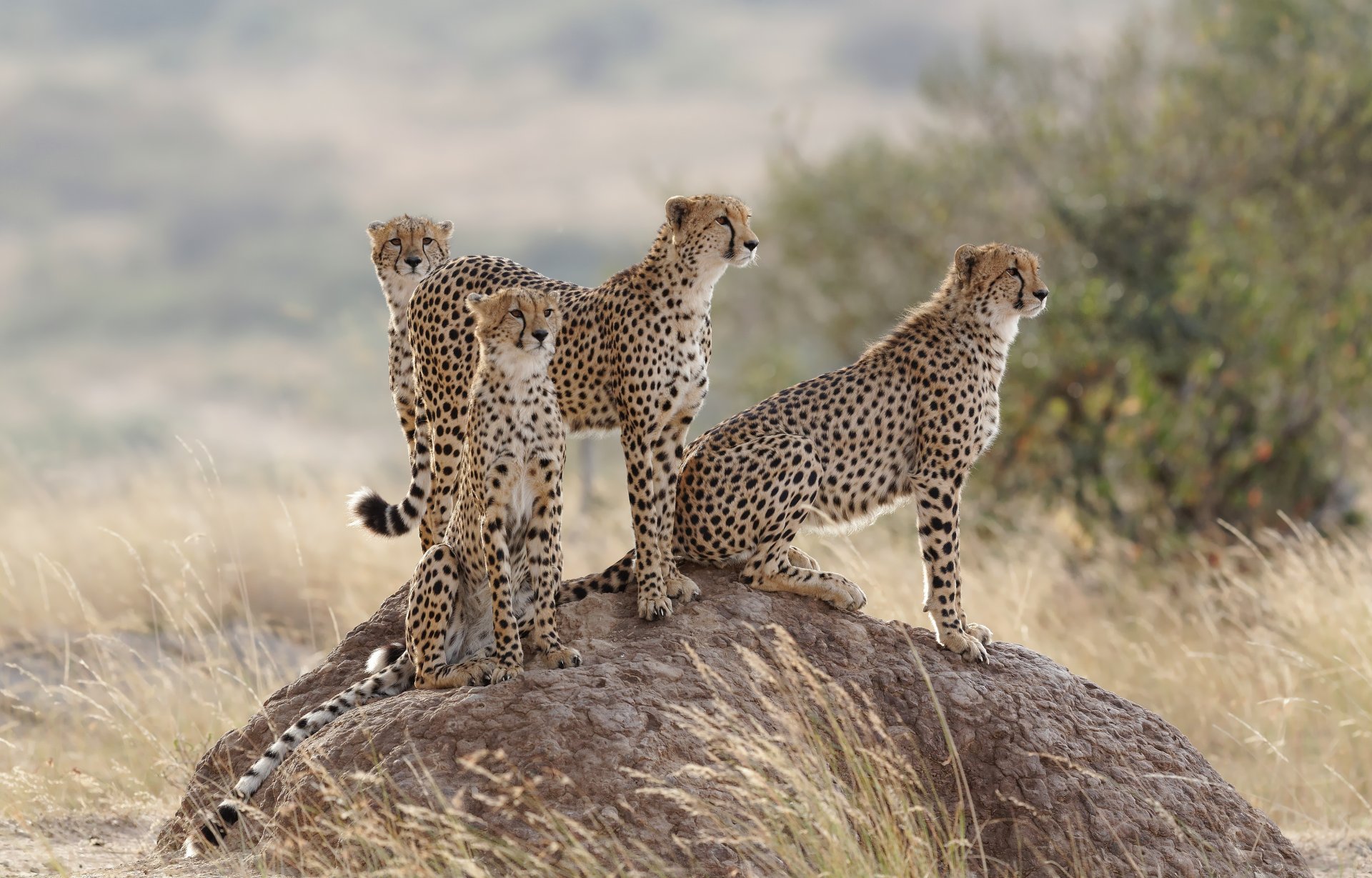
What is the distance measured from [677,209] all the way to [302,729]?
1.81 m

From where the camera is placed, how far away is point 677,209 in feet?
13.3

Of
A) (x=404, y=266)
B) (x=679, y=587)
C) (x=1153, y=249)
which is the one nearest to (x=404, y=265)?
(x=404, y=266)

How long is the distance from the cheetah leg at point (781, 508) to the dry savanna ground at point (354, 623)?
1.43 feet

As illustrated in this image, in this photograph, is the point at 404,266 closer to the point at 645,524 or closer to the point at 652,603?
the point at 645,524

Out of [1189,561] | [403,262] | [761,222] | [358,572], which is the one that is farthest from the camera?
[761,222]

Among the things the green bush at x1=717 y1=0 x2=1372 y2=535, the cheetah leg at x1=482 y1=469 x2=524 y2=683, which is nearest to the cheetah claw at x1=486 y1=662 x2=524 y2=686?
the cheetah leg at x1=482 y1=469 x2=524 y2=683

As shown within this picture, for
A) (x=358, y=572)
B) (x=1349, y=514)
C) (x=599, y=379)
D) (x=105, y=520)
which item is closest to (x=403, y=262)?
(x=599, y=379)

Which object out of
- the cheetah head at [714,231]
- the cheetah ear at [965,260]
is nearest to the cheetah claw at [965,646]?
the cheetah ear at [965,260]

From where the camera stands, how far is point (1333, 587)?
7555 millimetres

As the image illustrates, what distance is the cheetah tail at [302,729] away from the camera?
4.11 meters

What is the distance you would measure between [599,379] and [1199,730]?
435cm

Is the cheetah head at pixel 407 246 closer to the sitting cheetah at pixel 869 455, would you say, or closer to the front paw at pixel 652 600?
the sitting cheetah at pixel 869 455

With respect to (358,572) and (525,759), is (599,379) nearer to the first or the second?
(525,759)

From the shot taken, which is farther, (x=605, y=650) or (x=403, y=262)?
(x=403, y=262)
